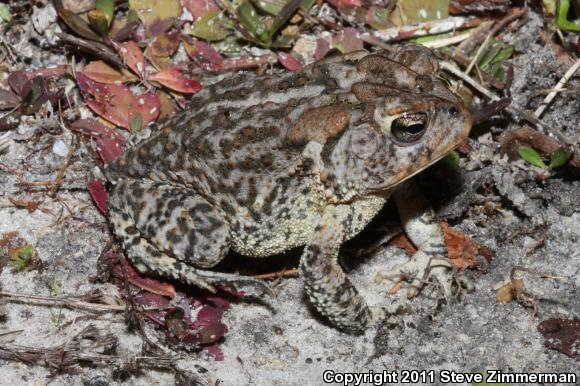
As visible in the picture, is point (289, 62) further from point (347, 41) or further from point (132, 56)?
point (132, 56)

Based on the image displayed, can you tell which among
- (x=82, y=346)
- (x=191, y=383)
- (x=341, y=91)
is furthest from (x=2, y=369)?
(x=341, y=91)

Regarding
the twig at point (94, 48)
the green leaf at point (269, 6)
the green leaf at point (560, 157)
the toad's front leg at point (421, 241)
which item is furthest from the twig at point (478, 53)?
the twig at point (94, 48)

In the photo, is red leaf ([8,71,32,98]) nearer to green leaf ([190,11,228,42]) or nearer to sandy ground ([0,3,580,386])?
sandy ground ([0,3,580,386])

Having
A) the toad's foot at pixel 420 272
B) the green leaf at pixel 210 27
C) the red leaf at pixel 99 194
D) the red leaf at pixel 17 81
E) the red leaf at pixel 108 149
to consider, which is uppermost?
the green leaf at pixel 210 27

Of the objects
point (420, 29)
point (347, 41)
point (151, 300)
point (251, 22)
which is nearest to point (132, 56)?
point (251, 22)

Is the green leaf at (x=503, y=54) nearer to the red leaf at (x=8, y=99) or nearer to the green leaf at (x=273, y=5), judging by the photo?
the green leaf at (x=273, y=5)

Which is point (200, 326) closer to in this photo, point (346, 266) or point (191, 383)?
point (191, 383)

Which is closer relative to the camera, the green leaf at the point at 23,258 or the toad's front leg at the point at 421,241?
the green leaf at the point at 23,258
